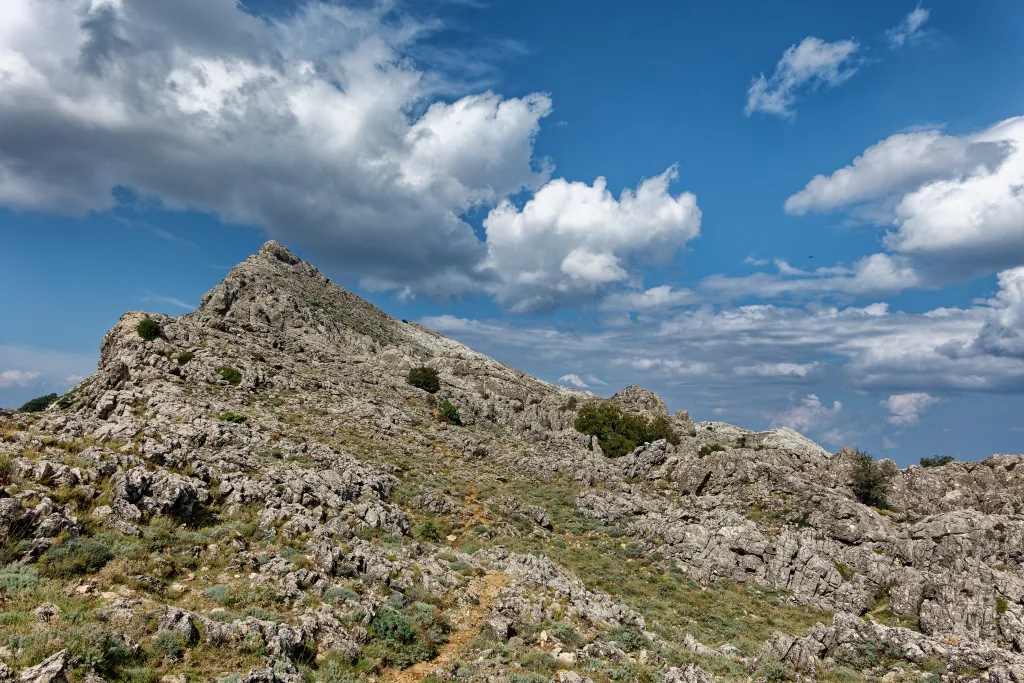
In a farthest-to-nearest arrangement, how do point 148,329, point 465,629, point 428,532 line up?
point 148,329 → point 428,532 → point 465,629

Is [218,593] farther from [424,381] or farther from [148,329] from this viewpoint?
[424,381]

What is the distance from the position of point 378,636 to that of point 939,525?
38.3 metres

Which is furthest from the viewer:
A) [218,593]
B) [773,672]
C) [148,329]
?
[148,329]

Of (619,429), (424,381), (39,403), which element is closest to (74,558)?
(619,429)

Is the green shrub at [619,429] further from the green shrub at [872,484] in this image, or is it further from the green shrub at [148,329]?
the green shrub at [148,329]

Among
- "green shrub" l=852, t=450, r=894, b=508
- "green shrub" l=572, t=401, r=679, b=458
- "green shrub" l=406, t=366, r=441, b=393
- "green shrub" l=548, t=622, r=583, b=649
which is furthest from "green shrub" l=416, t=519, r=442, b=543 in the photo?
"green shrub" l=406, t=366, r=441, b=393

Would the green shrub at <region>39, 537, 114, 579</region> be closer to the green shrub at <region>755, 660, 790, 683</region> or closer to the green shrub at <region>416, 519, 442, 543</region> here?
the green shrub at <region>416, 519, 442, 543</region>

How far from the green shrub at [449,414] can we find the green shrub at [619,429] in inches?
759

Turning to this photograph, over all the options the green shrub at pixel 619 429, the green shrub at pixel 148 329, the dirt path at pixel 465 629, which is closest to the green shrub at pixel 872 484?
the green shrub at pixel 619 429

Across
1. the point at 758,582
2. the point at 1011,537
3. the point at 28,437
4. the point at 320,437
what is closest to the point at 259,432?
the point at 320,437

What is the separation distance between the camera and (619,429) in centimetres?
6988

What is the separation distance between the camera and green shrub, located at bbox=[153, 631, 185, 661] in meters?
13.9

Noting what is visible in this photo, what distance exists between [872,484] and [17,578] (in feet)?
190

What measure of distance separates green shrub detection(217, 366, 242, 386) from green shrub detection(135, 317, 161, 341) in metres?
9.58
